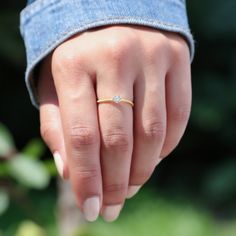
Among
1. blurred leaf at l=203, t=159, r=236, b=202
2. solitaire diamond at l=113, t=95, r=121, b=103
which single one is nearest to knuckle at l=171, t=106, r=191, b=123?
solitaire diamond at l=113, t=95, r=121, b=103

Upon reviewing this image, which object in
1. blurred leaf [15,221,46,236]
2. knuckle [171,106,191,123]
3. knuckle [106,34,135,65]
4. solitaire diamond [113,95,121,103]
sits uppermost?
knuckle [106,34,135,65]

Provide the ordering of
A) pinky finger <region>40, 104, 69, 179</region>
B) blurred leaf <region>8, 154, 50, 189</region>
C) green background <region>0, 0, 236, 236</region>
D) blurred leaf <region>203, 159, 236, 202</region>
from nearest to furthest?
pinky finger <region>40, 104, 69, 179</region>
blurred leaf <region>8, 154, 50, 189</region>
green background <region>0, 0, 236, 236</region>
blurred leaf <region>203, 159, 236, 202</region>

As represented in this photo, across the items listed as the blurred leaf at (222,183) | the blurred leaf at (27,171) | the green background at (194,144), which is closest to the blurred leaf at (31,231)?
the blurred leaf at (27,171)

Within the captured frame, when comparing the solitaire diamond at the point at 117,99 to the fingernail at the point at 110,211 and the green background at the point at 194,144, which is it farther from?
the green background at the point at 194,144

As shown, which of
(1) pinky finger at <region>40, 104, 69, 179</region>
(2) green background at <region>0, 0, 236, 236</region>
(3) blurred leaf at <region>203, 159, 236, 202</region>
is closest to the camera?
(1) pinky finger at <region>40, 104, 69, 179</region>

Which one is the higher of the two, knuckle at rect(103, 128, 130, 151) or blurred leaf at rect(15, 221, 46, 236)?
knuckle at rect(103, 128, 130, 151)

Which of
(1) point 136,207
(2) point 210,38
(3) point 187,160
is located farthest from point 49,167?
(3) point 187,160

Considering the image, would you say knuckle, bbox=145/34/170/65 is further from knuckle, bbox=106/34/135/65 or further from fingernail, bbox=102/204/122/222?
fingernail, bbox=102/204/122/222
